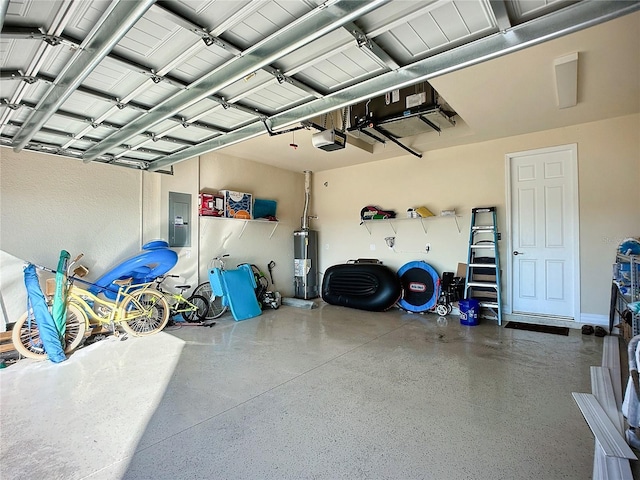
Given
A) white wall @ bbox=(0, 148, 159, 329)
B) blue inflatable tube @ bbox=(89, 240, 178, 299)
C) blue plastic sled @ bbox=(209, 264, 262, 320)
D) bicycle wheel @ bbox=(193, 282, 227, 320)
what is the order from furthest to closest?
bicycle wheel @ bbox=(193, 282, 227, 320), blue plastic sled @ bbox=(209, 264, 262, 320), blue inflatable tube @ bbox=(89, 240, 178, 299), white wall @ bbox=(0, 148, 159, 329)

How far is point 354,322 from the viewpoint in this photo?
5082mm

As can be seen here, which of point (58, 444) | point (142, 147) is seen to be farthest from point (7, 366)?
point (142, 147)

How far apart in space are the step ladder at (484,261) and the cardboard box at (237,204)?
3.86 m

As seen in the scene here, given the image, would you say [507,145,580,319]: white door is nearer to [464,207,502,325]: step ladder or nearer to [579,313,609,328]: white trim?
[579,313,609,328]: white trim

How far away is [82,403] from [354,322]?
3496 millimetres

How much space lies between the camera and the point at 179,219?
5.25m

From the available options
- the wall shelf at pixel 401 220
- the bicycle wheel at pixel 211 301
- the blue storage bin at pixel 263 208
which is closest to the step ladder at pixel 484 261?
the wall shelf at pixel 401 220

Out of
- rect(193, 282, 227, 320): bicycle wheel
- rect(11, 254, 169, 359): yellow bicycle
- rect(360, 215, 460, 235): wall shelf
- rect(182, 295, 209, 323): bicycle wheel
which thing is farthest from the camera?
rect(360, 215, 460, 235): wall shelf

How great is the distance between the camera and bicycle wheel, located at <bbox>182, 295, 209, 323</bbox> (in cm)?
514

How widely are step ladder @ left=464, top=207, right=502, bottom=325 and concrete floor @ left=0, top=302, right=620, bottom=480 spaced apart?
952 mm

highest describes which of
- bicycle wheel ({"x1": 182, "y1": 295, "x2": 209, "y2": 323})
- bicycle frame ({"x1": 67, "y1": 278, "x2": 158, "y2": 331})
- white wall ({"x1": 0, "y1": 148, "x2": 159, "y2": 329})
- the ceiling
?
the ceiling

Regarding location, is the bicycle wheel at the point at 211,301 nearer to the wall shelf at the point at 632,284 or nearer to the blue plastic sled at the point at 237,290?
the blue plastic sled at the point at 237,290

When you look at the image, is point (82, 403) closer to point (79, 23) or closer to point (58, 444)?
point (58, 444)

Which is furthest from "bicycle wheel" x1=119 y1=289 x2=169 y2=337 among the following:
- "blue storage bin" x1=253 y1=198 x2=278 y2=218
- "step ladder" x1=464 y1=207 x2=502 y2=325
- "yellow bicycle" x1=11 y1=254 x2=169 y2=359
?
"step ladder" x1=464 y1=207 x2=502 y2=325
